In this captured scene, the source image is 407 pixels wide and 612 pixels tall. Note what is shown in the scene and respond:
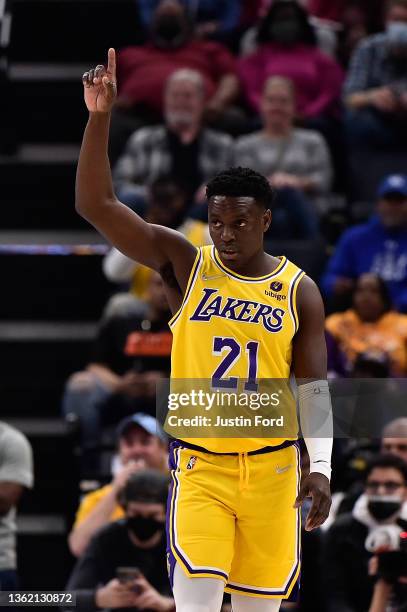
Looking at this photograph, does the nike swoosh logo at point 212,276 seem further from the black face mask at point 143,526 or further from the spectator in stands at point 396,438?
the black face mask at point 143,526

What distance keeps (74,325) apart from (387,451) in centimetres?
300

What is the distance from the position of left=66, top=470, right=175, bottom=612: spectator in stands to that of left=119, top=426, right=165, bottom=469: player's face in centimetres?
50

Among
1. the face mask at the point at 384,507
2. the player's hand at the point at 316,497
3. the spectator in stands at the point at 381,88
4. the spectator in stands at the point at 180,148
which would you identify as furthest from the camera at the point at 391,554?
the spectator in stands at the point at 381,88

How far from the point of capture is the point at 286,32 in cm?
966

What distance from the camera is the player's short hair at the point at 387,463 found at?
19.8 ft

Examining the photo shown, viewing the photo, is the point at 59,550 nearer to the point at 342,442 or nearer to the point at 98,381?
the point at 98,381

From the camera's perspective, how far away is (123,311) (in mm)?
7727

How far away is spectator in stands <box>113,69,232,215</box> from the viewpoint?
8.86m

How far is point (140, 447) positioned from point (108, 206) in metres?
2.47

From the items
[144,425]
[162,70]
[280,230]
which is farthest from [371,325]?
[162,70]

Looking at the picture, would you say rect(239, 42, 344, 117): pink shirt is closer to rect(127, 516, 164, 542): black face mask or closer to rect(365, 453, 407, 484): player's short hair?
rect(365, 453, 407, 484): player's short hair

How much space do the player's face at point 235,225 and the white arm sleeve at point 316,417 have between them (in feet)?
1.62

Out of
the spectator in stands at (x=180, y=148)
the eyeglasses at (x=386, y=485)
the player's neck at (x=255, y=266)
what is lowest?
the eyeglasses at (x=386, y=485)

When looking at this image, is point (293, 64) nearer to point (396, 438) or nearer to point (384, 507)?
point (396, 438)
